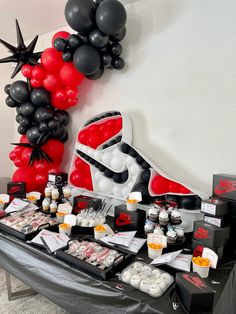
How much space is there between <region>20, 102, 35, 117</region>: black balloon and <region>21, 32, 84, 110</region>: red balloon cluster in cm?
19

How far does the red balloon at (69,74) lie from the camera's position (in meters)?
2.16

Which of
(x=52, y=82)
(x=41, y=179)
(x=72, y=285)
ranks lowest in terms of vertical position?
(x=72, y=285)

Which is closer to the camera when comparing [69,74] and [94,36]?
[94,36]

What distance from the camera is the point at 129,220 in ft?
5.51

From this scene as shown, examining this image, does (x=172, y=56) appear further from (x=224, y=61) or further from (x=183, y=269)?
(x=183, y=269)

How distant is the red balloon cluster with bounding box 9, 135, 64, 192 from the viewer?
2.51m

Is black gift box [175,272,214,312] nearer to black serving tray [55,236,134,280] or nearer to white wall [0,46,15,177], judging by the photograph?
black serving tray [55,236,134,280]

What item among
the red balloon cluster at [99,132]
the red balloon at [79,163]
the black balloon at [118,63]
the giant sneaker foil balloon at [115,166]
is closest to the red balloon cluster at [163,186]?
the giant sneaker foil balloon at [115,166]

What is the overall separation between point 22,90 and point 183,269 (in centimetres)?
213

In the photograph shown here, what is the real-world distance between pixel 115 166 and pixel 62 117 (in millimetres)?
892

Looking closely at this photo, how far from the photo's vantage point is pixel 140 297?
3.32ft

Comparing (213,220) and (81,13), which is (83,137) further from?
(213,220)

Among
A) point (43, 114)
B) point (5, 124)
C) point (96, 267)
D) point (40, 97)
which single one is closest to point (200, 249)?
point (96, 267)

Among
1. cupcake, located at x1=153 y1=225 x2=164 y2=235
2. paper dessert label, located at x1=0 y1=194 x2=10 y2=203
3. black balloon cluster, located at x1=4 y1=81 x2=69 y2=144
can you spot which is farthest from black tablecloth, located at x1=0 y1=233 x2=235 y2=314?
black balloon cluster, located at x1=4 y1=81 x2=69 y2=144
